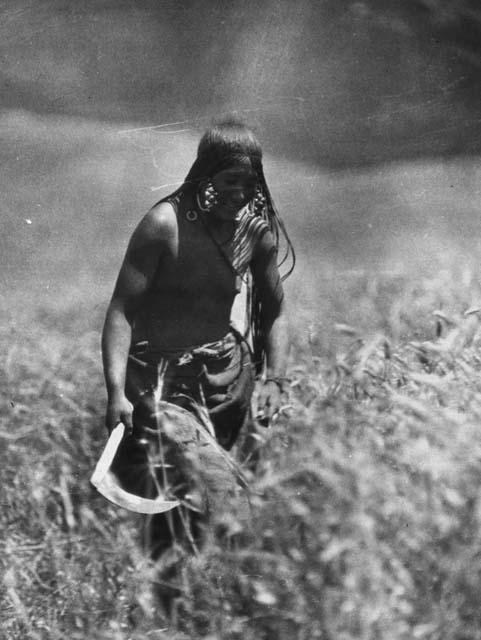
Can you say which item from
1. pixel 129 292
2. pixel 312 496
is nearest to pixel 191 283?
pixel 129 292

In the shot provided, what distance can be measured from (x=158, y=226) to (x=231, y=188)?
29 cm

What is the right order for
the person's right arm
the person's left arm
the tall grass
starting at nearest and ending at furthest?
the tall grass
the person's right arm
the person's left arm

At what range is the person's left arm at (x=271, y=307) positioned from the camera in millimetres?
3549

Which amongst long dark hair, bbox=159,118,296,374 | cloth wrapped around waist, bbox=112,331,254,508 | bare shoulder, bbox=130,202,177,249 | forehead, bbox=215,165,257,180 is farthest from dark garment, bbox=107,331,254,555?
forehead, bbox=215,165,257,180

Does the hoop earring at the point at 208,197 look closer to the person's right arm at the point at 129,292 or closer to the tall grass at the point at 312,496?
the person's right arm at the point at 129,292

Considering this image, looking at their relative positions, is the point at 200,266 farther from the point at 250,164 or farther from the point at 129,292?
the point at 250,164

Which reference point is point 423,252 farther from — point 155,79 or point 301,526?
point 301,526

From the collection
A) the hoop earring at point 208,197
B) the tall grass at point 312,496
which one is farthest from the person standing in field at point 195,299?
the tall grass at point 312,496

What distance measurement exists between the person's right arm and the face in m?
0.18

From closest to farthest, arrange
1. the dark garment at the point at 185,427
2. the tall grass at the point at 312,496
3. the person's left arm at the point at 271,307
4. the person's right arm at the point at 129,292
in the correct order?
1. the tall grass at the point at 312,496
2. the dark garment at the point at 185,427
3. the person's right arm at the point at 129,292
4. the person's left arm at the point at 271,307

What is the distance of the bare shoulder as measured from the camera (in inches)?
132

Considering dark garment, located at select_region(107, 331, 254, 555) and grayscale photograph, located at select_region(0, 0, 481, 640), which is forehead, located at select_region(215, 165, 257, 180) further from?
dark garment, located at select_region(107, 331, 254, 555)

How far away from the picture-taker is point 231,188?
337 centimetres

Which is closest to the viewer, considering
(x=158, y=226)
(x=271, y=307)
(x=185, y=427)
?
(x=185, y=427)
